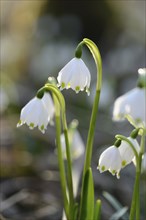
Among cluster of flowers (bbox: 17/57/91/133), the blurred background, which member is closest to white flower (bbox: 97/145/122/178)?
cluster of flowers (bbox: 17/57/91/133)

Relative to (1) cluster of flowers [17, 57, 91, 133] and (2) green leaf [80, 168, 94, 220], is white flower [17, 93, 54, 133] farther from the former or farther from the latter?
(2) green leaf [80, 168, 94, 220]

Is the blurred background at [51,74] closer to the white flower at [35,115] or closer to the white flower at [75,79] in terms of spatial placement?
the white flower at [35,115]

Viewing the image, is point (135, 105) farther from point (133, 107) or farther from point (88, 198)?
point (88, 198)

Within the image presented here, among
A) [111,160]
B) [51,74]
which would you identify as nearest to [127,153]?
[111,160]

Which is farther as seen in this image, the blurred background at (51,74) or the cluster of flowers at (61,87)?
the blurred background at (51,74)

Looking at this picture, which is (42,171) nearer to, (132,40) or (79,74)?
(79,74)

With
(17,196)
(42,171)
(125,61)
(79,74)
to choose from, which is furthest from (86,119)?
(79,74)

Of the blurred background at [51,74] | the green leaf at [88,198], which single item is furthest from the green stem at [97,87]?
the blurred background at [51,74]
